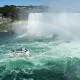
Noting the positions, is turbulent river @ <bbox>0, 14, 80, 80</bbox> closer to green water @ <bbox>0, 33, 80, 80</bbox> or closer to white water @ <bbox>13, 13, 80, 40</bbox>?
green water @ <bbox>0, 33, 80, 80</bbox>

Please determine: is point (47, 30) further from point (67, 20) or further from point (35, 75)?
point (35, 75)

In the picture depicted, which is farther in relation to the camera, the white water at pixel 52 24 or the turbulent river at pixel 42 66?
the white water at pixel 52 24

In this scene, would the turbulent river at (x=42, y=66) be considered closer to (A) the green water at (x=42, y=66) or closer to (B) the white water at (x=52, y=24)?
(A) the green water at (x=42, y=66)

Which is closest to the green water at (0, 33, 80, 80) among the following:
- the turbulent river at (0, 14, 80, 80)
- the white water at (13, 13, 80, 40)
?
the turbulent river at (0, 14, 80, 80)

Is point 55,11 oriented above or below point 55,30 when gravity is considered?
above

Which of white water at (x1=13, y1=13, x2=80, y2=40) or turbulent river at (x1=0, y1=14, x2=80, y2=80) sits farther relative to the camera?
white water at (x1=13, y1=13, x2=80, y2=40)

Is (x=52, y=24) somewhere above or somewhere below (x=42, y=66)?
below

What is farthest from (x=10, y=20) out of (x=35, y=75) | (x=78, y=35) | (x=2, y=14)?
(x=35, y=75)

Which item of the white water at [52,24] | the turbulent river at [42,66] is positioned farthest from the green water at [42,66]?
the white water at [52,24]

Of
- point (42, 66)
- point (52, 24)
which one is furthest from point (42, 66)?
point (52, 24)

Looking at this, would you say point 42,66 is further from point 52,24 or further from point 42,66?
point 52,24

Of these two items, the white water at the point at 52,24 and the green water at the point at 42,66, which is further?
the white water at the point at 52,24
